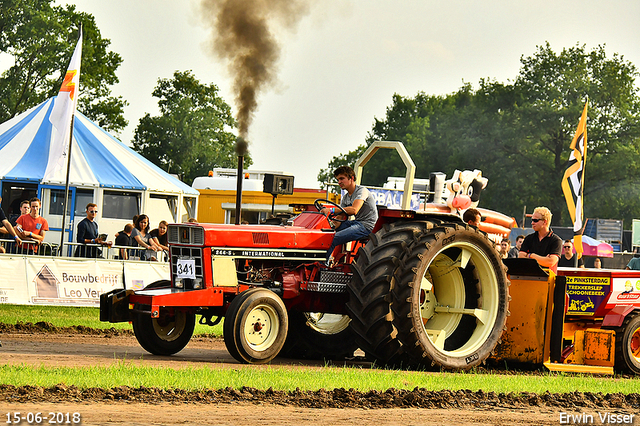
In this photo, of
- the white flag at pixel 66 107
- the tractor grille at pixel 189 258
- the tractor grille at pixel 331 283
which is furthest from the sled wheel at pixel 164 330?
the white flag at pixel 66 107

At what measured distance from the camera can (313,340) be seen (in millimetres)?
9883

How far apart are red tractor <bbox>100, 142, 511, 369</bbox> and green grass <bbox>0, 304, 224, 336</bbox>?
391cm

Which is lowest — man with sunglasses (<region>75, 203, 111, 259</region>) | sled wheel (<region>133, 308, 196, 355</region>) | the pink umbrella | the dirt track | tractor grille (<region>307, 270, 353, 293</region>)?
the dirt track

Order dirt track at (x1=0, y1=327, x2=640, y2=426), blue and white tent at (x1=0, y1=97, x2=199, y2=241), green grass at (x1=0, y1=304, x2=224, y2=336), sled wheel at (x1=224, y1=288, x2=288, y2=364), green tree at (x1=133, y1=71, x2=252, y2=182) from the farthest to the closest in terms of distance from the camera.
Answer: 1. green tree at (x1=133, y1=71, x2=252, y2=182)
2. blue and white tent at (x1=0, y1=97, x2=199, y2=241)
3. green grass at (x1=0, y1=304, x2=224, y2=336)
4. sled wheel at (x1=224, y1=288, x2=288, y2=364)
5. dirt track at (x1=0, y1=327, x2=640, y2=426)

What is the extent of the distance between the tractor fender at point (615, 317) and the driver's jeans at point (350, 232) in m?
2.96

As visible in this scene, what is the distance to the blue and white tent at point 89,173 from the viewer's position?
20359 mm

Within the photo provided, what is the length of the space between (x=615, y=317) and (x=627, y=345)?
34cm

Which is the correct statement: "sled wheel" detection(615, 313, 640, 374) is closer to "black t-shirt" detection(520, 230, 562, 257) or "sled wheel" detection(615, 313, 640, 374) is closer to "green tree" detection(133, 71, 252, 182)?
"black t-shirt" detection(520, 230, 562, 257)

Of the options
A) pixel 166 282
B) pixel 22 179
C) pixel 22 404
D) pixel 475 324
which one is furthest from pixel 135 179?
pixel 22 404

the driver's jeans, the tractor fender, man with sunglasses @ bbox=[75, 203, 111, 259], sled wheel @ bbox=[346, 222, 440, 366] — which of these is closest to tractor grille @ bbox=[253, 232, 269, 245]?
the driver's jeans

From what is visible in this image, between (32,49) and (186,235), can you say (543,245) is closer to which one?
(186,235)

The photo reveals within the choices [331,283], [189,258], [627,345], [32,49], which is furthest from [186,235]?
[32,49]

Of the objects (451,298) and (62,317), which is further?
(62,317)

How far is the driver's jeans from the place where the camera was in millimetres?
9086
